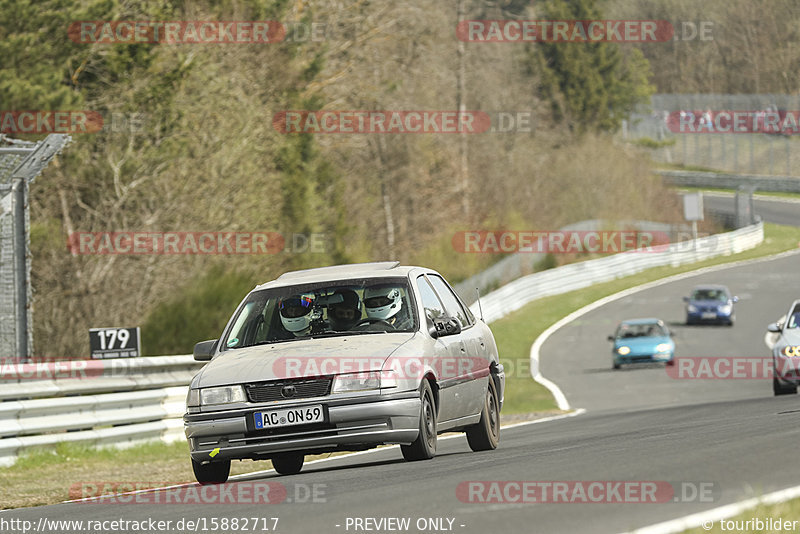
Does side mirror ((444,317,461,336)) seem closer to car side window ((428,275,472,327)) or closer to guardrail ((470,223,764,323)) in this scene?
car side window ((428,275,472,327))

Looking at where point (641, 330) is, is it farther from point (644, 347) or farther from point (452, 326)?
point (452, 326)

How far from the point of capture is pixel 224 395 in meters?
10.3

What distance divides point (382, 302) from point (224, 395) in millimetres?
1705

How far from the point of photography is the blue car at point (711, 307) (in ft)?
139

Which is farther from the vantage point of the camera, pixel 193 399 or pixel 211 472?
pixel 211 472

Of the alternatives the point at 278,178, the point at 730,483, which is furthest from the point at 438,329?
the point at 278,178

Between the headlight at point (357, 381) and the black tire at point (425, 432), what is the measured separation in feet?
1.32

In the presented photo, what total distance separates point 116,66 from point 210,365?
81.1ft

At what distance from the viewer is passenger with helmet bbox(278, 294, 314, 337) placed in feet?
37.0

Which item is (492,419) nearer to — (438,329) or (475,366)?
(475,366)

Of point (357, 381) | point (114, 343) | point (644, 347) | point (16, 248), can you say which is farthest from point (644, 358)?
point (357, 381)

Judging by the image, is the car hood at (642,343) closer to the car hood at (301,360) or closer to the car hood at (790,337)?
the car hood at (790,337)

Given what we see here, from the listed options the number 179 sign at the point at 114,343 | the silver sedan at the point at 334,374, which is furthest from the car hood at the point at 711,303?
the silver sedan at the point at 334,374

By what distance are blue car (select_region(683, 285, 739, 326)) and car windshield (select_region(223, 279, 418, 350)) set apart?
32416 millimetres
